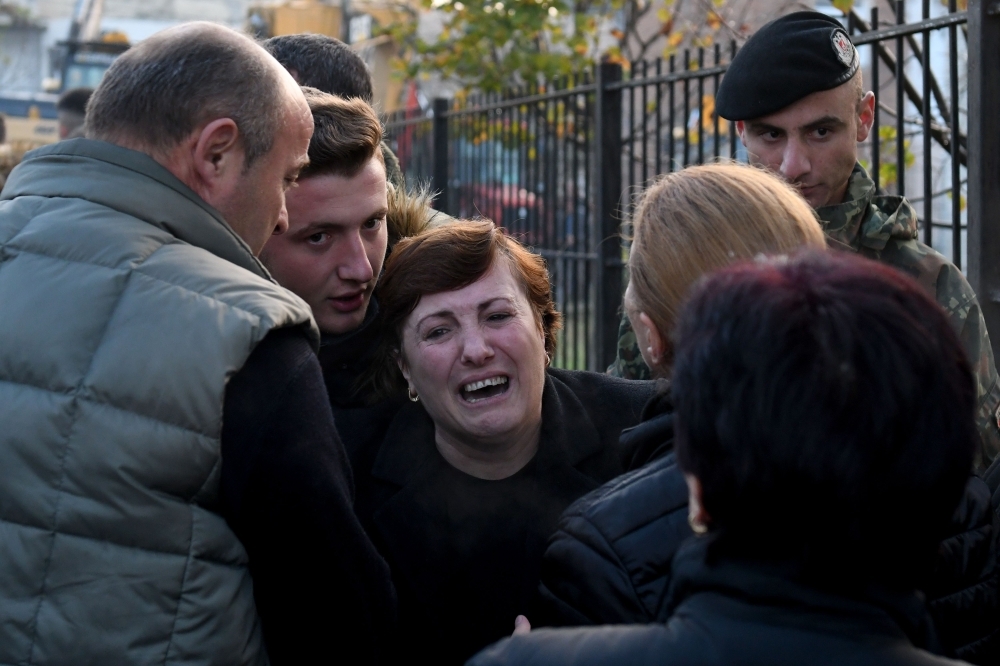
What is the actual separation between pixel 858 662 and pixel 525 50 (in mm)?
9070

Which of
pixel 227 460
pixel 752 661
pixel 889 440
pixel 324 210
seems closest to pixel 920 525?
pixel 889 440

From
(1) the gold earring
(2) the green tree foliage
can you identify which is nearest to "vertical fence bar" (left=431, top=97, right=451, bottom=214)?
(2) the green tree foliage

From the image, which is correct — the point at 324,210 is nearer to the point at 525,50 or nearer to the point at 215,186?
the point at 215,186

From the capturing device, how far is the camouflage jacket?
112 inches

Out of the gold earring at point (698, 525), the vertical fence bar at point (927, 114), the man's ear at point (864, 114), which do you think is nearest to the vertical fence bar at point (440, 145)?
the vertical fence bar at point (927, 114)

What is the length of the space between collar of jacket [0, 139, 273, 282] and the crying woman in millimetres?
803

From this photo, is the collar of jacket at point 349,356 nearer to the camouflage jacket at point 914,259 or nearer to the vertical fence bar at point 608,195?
the camouflage jacket at point 914,259

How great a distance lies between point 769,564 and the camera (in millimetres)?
1318

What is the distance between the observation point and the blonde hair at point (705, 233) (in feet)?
6.31

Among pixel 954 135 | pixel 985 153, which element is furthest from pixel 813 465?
pixel 954 135

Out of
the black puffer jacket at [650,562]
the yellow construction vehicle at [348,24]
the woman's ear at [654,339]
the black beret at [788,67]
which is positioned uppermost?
the yellow construction vehicle at [348,24]

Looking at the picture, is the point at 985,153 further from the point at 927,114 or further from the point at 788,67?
the point at 788,67

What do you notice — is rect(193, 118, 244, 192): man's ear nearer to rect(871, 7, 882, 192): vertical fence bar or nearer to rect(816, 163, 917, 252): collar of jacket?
rect(816, 163, 917, 252): collar of jacket

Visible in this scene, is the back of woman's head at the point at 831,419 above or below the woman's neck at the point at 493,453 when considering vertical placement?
above
